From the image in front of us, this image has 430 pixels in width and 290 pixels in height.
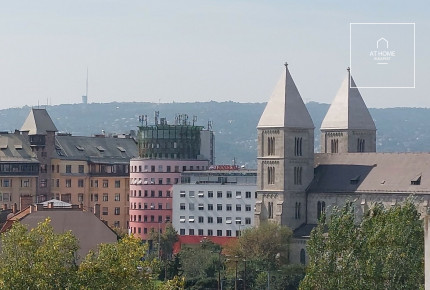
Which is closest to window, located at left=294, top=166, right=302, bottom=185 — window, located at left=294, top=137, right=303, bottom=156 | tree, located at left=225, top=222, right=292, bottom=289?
window, located at left=294, top=137, right=303, bottom=156

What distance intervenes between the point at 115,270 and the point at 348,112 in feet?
325

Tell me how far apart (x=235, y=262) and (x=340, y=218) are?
6250 cm

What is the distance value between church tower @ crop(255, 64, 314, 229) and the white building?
47.2ft

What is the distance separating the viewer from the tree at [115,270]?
7850cm

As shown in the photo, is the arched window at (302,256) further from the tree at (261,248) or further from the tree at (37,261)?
the tree at (37,261)

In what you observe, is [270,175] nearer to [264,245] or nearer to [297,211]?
[297,211]

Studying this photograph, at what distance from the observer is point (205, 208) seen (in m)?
186

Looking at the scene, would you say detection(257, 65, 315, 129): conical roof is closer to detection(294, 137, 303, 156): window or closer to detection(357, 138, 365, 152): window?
detection(294, 137, 303, 156): window

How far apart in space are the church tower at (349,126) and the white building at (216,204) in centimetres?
1097

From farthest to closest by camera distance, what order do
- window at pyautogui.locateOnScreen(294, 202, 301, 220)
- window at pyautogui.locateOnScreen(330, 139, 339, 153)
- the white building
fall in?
the white building, window at pyautogui.locateOnScreen(330, 139, 339, 153), window at pyautogui.locateOnScreen(294, 202, 301, 220)

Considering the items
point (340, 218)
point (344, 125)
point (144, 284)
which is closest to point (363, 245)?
point (340, 218)

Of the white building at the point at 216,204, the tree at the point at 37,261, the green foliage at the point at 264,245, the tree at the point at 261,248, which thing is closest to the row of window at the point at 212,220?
the white building at the point at 216,204

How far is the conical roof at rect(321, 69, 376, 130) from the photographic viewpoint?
176m

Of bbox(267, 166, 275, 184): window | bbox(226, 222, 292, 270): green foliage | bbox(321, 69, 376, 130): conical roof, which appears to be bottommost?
bbox(226, 222, 292, 270): green foliage
